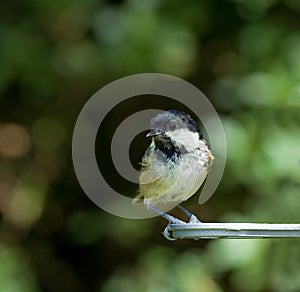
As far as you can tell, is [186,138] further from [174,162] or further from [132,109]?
[132,109]

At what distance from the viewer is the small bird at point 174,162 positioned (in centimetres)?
136

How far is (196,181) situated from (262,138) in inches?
50.1

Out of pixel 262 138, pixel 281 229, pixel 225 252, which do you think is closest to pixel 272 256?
pixel 225 252

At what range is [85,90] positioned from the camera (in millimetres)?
3352

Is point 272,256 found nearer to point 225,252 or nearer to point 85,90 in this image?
point 225,252

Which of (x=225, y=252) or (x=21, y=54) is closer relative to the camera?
(x=225, y=252)

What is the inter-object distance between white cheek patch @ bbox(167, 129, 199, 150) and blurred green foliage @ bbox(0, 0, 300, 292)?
949 mm

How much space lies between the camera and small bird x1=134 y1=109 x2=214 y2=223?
53.7 inches

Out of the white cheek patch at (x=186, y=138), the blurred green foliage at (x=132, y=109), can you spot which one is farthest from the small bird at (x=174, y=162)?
the blurred green foliage at (x=132, y=109)

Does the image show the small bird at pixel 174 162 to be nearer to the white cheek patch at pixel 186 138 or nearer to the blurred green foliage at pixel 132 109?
the white cheek patch at pixel 186 138

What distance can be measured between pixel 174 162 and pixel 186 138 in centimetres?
6

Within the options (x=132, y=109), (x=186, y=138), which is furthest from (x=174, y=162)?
(x=132, y=109)

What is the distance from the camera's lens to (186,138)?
56.5 inches

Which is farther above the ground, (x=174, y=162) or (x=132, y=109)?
(x=132, y=109)
